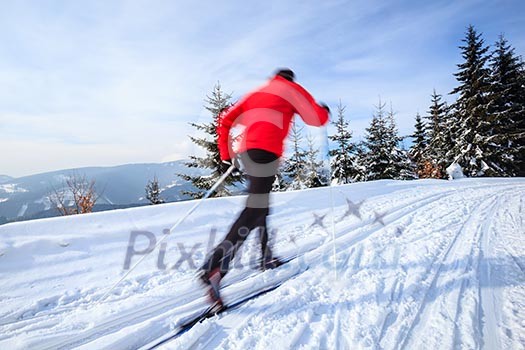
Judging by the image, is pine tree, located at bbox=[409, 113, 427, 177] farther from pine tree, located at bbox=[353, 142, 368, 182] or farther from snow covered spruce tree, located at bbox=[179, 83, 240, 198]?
snow covered spruce tree, located at bbox=[179, 83, 240, 198]

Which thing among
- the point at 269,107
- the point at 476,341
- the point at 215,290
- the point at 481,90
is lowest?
the point at 476,341

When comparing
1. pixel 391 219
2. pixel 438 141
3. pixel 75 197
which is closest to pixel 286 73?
pixel 391 219

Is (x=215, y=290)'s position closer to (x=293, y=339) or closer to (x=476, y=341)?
(x=293, y=339)

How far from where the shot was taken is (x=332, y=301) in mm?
2127

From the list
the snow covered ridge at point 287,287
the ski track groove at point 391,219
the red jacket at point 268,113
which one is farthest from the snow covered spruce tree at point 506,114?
the red jacket at point 268,113

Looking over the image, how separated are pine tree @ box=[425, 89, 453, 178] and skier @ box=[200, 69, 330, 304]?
2582 centimetres

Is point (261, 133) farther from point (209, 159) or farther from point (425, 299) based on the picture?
point (209, 159)

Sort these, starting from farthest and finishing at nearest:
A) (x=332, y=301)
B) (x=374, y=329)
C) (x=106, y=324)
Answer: (x=332, y=301), (x=106, y=324), (x=374, y=329)

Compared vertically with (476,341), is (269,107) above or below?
above

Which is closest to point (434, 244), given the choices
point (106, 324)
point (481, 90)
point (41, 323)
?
point (106, 324)

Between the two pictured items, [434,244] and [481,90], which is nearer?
[434,244]

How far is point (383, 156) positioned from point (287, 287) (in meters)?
22.6

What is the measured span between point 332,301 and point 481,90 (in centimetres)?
2581

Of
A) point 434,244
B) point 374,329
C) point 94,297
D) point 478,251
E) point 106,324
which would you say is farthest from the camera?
point 434,244
